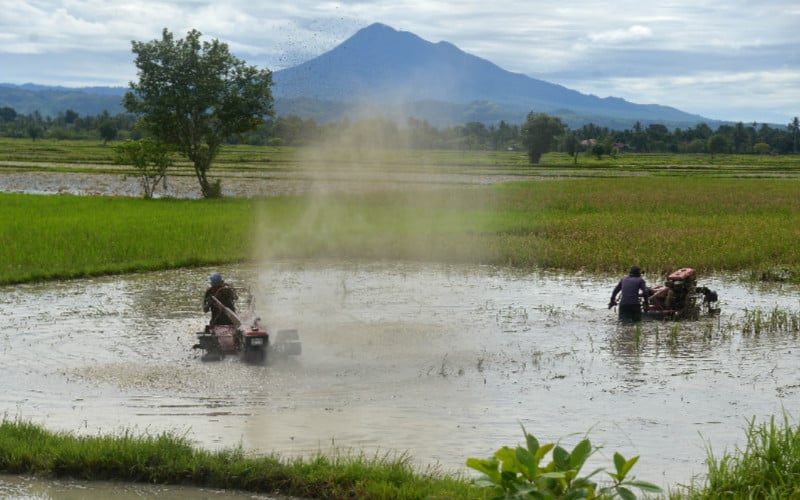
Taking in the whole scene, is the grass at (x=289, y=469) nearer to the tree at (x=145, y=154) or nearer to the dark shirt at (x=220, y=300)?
the dark shirt at (x=220, y=300)

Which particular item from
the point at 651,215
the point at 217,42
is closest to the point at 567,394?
the point at 651,215

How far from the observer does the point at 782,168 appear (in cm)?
6166

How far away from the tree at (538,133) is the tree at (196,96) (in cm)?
4261

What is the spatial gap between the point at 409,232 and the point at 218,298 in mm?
11679

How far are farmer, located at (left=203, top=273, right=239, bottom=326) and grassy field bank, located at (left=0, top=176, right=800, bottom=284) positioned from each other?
21.1 ft

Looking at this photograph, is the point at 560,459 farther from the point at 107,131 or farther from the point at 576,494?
the point at 107,131

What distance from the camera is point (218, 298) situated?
10.3 m

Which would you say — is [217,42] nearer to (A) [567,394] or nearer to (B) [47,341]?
(B) [47,341]

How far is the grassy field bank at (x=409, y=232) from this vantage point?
17.1 metres

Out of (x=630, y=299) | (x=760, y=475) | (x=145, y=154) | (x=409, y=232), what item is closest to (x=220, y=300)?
(x=630, y=299)

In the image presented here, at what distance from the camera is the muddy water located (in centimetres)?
682

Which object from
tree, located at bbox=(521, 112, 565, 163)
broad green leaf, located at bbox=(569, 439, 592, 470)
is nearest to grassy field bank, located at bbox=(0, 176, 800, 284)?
broad green leaf, located at bbox=(569, 439, 592, 470)

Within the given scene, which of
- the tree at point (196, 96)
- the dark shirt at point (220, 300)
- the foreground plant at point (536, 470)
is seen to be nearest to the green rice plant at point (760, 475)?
the foreground plant at point (536, 470)

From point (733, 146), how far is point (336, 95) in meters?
97.8
